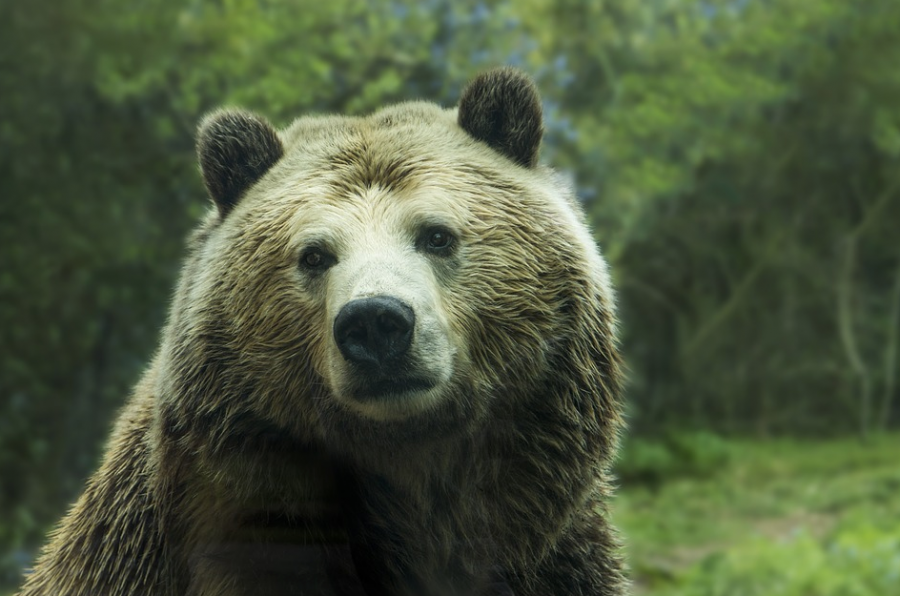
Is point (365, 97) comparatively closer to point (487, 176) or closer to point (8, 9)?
point (487, 176)

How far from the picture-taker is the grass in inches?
227

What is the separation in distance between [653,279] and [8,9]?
4698 mm

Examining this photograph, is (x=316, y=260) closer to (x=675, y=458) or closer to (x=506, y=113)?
(x=506, y=113)

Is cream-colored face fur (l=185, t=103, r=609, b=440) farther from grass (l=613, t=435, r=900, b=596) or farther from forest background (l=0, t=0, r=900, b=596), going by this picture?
grass (l=613, t=435, r=900, b=596)

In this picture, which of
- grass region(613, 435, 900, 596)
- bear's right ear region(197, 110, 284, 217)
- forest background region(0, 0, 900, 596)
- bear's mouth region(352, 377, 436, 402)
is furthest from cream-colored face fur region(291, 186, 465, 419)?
grass region(613, 435, 900, 596)

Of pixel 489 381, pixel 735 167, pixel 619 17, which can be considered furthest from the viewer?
pixel 735 167

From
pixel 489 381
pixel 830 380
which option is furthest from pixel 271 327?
pixel 830 380

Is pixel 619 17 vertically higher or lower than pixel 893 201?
higher

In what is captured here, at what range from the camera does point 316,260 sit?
2.41 m

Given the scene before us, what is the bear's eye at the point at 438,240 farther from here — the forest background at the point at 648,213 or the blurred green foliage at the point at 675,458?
the blurred green foliage at the point at 675,458

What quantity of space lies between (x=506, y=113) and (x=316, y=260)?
687 mm

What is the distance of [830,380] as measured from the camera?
279 inches

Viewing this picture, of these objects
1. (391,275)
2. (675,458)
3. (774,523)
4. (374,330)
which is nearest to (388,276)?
(391,275)

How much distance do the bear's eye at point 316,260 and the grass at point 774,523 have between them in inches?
153
